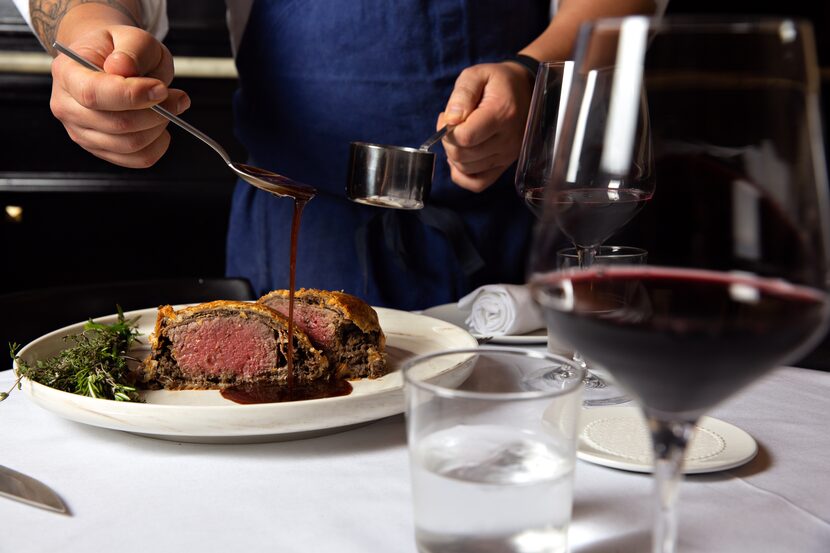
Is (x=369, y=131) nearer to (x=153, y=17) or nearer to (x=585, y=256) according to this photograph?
(x=153, y=17)

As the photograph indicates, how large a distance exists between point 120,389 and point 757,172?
832 millimetres

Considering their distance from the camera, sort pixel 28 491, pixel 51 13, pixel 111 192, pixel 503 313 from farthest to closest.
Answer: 1. pixel 111 192
2. pixel 51 13
3. pixel 503 313
4. pixel 28 491

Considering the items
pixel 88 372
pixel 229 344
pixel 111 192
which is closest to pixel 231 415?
pixel 88 372

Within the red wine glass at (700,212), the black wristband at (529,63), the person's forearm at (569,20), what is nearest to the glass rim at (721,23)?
the red wine glass at (700,212)

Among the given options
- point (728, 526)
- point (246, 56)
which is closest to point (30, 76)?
point (246, 56)

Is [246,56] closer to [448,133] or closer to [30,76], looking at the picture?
[448,133]

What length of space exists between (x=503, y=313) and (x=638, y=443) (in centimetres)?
57

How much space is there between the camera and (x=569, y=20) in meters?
1.78

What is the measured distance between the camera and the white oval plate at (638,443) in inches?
33.9

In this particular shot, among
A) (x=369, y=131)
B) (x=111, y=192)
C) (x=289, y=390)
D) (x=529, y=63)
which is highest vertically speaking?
(x=529, y=63)

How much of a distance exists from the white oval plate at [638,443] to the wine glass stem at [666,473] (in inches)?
11.8

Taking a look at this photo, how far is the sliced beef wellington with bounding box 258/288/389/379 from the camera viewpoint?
4.25ft

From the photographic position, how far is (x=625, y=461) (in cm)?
86

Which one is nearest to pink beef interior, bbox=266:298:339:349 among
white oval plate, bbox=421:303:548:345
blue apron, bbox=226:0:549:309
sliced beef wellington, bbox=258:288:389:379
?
sliced beef wellington, bbox=258:288:389:379
